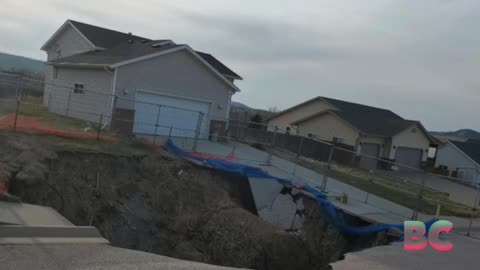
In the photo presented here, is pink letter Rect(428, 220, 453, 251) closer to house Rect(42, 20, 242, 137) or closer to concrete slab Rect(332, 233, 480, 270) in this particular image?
concrete slab Rect(332, 233, 480, 270)

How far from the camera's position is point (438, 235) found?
11.0m

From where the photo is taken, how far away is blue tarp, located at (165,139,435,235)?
38.9 ft

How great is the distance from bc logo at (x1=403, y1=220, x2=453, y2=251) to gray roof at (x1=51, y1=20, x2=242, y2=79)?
15.1 m

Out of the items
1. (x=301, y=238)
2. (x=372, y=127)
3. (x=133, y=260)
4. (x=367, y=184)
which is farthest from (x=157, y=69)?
(x=372, y=127)

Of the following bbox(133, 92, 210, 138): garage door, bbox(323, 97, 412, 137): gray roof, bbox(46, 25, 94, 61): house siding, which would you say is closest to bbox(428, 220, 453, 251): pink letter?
bbox(133, 92, 210, 138): garage door

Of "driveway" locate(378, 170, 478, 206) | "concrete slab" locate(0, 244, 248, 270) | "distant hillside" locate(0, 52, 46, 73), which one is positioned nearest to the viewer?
"concrete slab" locate(0, 244, 248, 270)

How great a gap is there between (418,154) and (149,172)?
110 feet

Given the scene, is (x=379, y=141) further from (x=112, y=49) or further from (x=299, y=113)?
(x=112, y=49)

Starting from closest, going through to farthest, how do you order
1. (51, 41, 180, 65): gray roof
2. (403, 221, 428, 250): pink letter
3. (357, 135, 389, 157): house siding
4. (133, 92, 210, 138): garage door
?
(403, 221, 428, 250): pink letter
(51, 41, 180, 65): gray roof
(133, 92, 210, 138): garage door
(357, 135, 389, 157): house siding

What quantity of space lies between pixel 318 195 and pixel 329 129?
2394cm

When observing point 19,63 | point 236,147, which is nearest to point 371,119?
point 236,147

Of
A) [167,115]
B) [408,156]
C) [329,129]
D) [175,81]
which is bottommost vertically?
[408,156]

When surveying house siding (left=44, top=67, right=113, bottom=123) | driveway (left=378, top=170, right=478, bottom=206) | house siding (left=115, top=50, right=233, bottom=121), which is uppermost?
house siding (left=115, top=50, right=233, bottom=121)

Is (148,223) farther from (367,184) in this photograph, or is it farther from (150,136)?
Result: (367,184)
